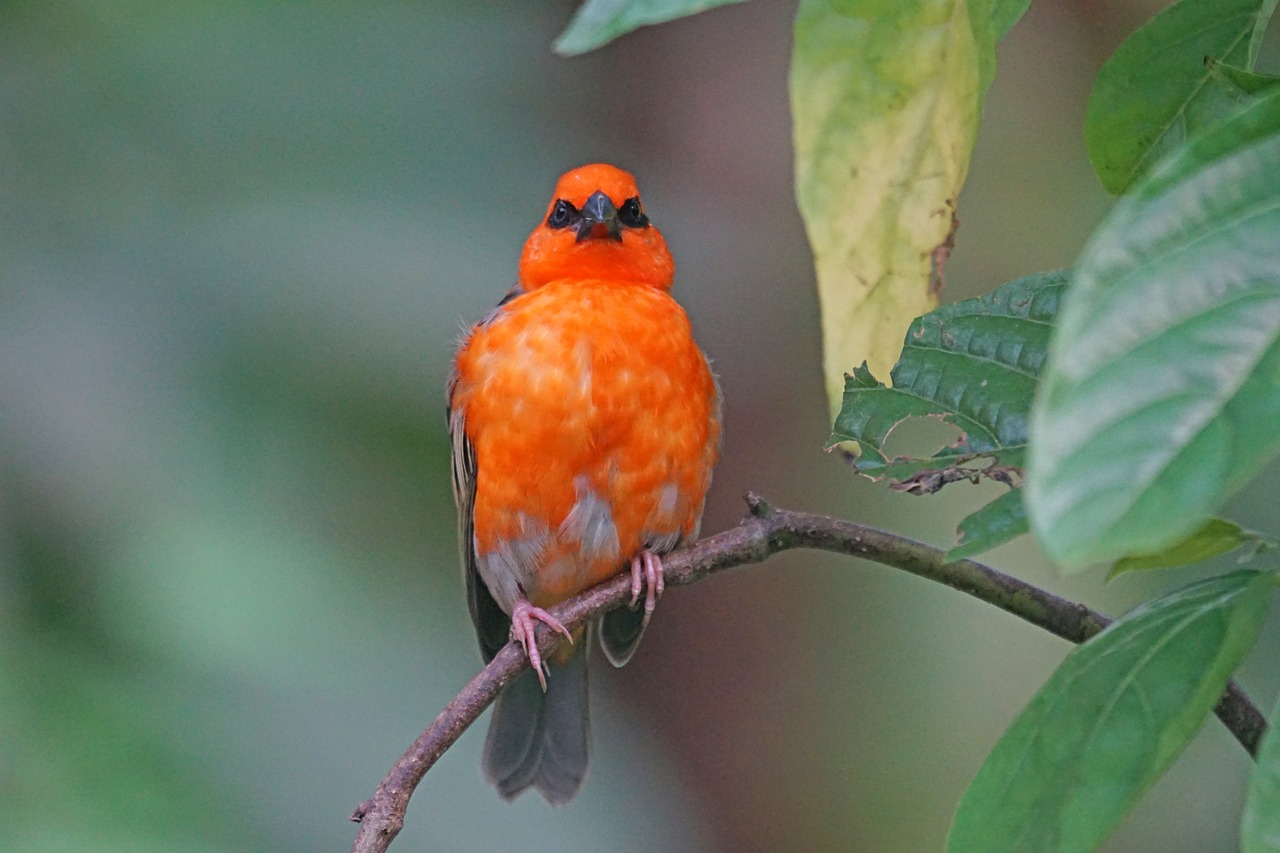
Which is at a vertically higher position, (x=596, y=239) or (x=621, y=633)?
(x=596, y=239)

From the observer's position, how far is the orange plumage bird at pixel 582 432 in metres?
2.86

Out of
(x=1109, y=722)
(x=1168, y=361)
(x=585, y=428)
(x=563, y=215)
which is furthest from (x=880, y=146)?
(x=563, y=215)

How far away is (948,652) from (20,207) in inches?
113

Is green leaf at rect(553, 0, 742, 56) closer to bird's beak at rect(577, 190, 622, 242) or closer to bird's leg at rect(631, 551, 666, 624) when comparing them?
bird's leg at rect(631, 551, 666, 624)

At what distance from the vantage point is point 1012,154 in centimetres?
435

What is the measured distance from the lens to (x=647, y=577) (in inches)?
109

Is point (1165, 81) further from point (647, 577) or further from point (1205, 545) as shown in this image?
point (647, 577)

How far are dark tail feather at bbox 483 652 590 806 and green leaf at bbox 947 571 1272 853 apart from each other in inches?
95.0

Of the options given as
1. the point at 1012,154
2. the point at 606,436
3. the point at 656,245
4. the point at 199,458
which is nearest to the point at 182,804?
the point at 199,458

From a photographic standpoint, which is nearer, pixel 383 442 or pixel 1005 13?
pixel 1005 13

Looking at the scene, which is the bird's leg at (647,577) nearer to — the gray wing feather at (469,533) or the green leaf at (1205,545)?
the gray wing feather at (469,533)

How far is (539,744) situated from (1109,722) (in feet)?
8.39

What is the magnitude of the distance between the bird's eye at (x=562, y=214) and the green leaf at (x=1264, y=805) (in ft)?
8.53

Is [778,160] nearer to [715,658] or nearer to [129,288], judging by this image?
[715,658]
